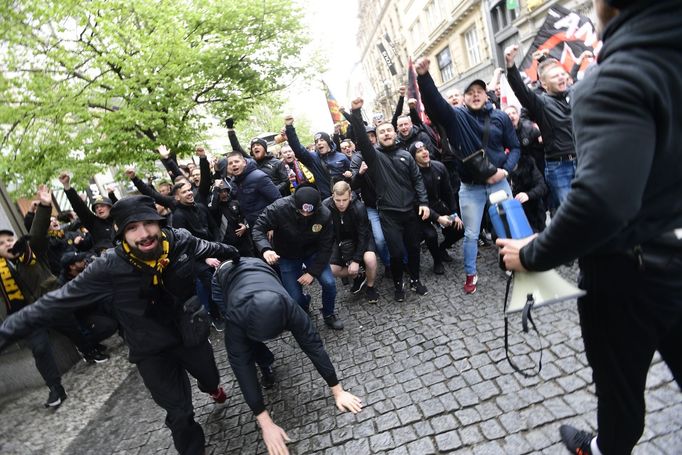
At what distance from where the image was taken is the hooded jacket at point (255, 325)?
2740 millimetres

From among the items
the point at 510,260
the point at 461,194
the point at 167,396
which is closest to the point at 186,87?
the point at 461,194

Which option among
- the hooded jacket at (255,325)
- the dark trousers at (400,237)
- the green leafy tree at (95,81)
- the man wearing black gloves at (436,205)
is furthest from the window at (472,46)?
the hooded jacket at (255,325)

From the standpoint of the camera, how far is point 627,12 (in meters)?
1.16

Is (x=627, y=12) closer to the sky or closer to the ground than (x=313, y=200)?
closer to the sky

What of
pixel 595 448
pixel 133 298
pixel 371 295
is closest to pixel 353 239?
pixel 371 295

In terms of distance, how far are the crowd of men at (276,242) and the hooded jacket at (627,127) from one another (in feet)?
0.22

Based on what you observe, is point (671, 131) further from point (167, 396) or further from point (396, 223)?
point (396, 223)

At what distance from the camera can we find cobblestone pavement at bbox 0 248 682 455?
2.56m

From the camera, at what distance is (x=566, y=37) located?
275 inches

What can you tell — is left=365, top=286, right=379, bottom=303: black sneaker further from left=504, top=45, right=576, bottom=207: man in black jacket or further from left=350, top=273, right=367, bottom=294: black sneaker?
left=504, top=45, right=576, bottom=207: man in black jacket

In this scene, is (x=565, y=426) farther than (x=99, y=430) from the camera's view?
No

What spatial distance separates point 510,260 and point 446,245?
4.09 meters

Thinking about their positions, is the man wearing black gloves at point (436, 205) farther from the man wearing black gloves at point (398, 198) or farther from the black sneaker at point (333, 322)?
the black sneaker at point (333, 322)

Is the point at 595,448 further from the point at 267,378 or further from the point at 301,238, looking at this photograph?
the point at 301,238
